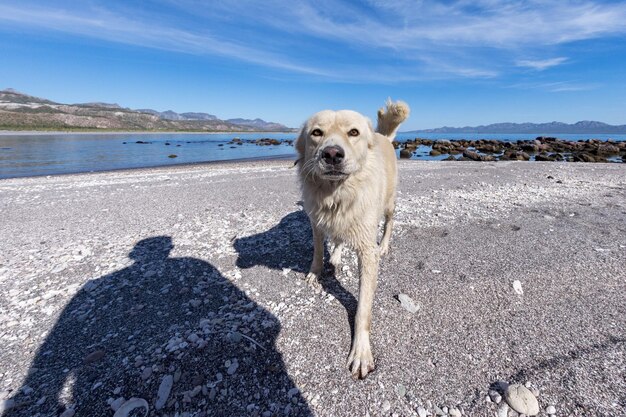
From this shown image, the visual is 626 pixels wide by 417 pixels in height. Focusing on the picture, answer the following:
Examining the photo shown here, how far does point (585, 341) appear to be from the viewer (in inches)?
100

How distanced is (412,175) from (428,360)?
1109 centimetres

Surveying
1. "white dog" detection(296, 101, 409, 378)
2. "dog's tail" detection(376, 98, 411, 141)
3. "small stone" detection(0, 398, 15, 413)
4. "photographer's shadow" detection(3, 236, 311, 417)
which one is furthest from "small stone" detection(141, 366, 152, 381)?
"dog's tail" detection(376, 98, 411, 141)

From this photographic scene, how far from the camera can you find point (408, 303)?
327 centimetres

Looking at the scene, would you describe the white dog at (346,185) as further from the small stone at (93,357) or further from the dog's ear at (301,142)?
the small stone at (93,357)

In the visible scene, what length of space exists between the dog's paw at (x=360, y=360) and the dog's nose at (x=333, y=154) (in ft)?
5.80

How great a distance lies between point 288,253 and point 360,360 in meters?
2.53

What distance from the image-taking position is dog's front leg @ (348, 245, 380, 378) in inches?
96.2

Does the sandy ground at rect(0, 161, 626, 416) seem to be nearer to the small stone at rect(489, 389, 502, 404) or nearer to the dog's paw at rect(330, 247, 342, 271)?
the small stone at rect(489, 389, 502, 404)

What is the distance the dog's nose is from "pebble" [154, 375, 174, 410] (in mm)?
2375

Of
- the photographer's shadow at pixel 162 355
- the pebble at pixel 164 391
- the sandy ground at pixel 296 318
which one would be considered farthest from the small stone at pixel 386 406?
the pebble at pixel 164 391

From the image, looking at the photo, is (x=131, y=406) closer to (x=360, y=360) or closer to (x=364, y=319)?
(x=360, y=360)

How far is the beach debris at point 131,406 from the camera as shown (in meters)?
2.06

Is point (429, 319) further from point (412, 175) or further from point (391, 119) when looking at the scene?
point (412, 175)

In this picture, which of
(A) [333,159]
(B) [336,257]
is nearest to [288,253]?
(B) [336,257]
